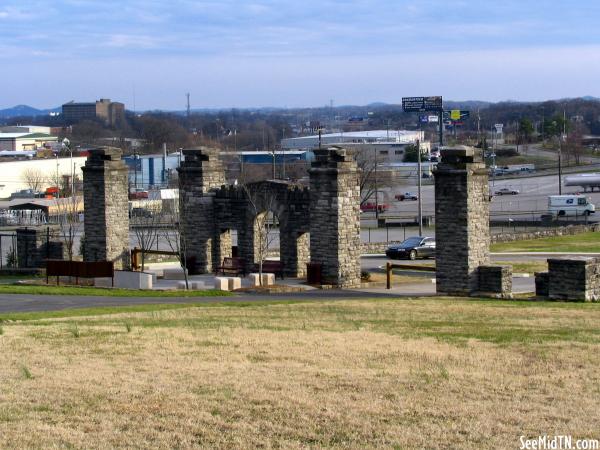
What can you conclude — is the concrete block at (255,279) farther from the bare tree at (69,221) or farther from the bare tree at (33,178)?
the bare tree at (33,178)

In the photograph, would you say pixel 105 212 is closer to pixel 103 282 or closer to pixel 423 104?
pixel 103 282

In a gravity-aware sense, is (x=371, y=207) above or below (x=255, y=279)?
above

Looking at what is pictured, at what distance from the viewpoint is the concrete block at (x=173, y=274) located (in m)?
38.8

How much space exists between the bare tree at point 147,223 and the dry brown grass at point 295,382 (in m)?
24.6

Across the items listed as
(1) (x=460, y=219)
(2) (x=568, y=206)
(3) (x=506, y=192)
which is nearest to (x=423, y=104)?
(3) (x=506, y=192)

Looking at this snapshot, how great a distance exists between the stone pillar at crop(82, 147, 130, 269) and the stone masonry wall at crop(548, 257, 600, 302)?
16.0m

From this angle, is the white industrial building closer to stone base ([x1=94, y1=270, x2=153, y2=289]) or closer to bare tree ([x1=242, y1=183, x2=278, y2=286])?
bare tree ([x1=242, y1=183, x2=278, y2=286])

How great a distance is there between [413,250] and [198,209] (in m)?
12.4

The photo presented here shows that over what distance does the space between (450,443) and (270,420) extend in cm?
249

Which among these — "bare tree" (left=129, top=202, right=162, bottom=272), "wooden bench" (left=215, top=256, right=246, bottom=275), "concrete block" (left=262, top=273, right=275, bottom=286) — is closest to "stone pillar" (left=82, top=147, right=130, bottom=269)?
"wooden bench" (left=215, top=256, right=246, bottom=275)

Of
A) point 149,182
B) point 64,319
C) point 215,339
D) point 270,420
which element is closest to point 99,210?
point 64,319

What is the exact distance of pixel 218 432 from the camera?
1341 cm

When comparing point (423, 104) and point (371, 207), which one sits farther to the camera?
point (423, 104)

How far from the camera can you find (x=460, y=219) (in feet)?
109
